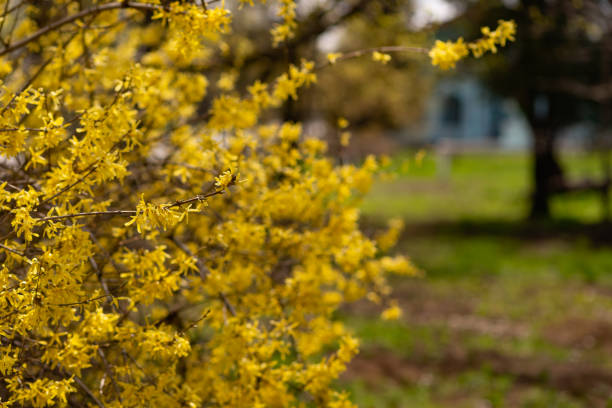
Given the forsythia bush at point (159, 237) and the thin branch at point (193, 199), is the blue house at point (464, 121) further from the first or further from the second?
the thin branch at point (193, 199)

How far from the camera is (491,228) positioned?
47.8 feet

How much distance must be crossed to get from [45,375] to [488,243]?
1110 centimetres

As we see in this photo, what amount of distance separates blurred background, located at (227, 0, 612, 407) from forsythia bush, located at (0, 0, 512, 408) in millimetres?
587

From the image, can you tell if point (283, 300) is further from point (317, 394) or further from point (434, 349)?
point (434, 349)

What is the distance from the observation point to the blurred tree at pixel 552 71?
1005cm

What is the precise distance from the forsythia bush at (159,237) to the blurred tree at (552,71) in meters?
5.94

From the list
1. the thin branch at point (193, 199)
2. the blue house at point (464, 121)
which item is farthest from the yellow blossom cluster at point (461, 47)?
the blue house at point (464, 121)

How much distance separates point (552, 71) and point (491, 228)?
3447 mm

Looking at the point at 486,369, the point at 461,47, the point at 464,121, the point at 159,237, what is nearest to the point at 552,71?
the point at 486,369

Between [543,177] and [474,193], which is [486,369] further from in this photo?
[474,193]

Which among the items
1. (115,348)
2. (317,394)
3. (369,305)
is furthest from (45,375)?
(369,305)

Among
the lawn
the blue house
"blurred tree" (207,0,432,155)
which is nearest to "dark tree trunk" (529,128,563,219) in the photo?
the lawn

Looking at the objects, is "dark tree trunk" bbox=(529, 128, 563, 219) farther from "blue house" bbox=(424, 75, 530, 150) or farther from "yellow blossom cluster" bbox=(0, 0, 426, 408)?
"blue house" bbox=(424, 75, 530, 150)

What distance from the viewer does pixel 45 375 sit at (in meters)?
2.62
